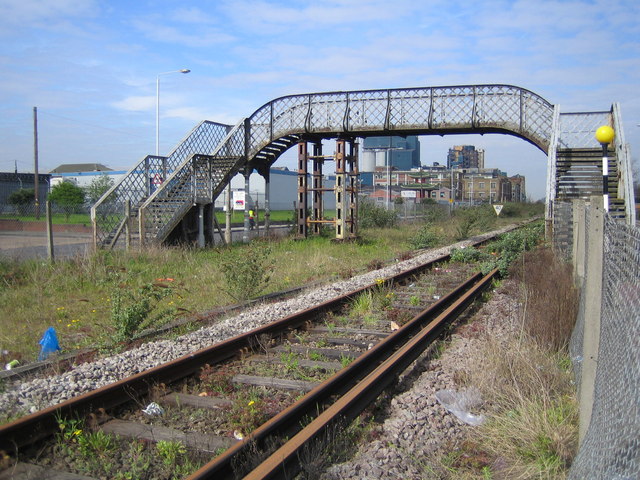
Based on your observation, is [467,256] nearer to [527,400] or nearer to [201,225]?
[201,225]

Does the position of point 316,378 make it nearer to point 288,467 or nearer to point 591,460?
point 288,467

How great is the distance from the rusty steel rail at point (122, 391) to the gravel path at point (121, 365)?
507 mm

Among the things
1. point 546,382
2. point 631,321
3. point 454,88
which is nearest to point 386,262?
point 454,88

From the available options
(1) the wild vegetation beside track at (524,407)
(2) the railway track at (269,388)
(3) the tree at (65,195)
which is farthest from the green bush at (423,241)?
(3) the tree at (65,195)

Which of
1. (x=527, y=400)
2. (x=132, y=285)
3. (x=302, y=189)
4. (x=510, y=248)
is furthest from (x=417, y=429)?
(x=302, y=189)

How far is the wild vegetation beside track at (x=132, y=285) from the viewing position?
307 inches

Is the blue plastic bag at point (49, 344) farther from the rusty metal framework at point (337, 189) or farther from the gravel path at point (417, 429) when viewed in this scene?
the rusty metal framework at point (337, 189)

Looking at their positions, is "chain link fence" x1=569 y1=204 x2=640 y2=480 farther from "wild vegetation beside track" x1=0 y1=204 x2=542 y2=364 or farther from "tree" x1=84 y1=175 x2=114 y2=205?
"tree" x1=84 y1=175 x2=114 y2=205

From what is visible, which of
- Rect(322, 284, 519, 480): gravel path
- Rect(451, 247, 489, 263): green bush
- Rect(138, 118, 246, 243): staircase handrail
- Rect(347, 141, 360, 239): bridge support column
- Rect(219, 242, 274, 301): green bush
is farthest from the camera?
Rect(347, 141, 360, 239): bridge support column

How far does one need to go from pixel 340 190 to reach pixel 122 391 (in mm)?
17928

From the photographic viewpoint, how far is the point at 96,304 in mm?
10227

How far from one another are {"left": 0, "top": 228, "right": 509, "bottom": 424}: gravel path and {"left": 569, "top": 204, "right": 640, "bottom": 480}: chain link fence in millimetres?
4268

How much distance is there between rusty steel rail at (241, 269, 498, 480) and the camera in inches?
149

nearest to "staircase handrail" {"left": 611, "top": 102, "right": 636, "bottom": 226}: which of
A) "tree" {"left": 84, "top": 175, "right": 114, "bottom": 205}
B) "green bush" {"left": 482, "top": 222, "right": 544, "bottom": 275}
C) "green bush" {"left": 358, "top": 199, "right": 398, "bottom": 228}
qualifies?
"green bush" {"left": 482, "top": 222, "right": 544, "bottom": 275}
